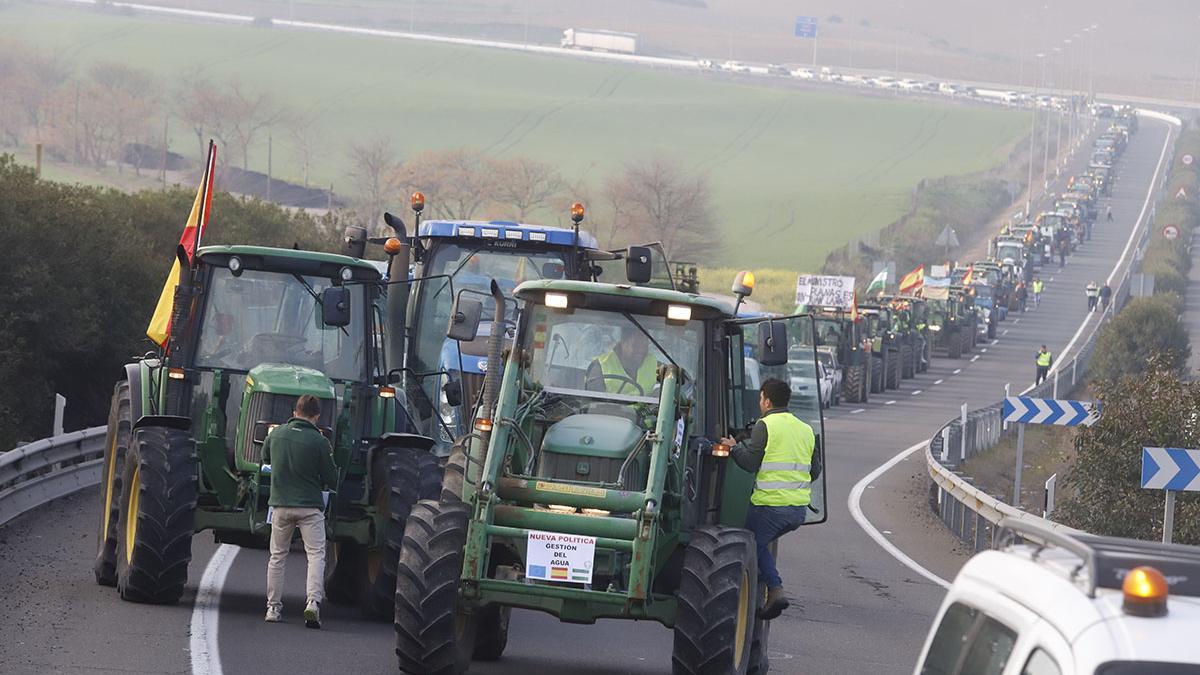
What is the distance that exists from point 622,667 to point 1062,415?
14.9m

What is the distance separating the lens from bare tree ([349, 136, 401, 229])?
118 meters

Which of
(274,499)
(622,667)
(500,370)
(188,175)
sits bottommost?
(622,667)

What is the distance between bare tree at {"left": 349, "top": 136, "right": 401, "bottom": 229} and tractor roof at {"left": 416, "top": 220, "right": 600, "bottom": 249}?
91642mm

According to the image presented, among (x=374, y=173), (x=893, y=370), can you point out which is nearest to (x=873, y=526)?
(x=893, y=370)

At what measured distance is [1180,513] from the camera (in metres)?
24.4

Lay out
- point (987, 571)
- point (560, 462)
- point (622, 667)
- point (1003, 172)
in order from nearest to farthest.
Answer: point (987, 571)
point (560, 462)
point (622, 667)
point (1003, 172)

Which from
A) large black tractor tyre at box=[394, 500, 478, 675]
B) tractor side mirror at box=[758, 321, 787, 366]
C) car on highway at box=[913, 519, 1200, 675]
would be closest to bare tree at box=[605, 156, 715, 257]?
tractor side mirror at box=[758, 321, 787, 366]

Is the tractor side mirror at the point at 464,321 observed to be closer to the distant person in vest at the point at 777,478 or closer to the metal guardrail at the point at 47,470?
the distant person in vest at the point at 777,478

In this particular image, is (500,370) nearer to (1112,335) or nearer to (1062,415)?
(1062,415)

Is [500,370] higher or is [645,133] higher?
[645,133]

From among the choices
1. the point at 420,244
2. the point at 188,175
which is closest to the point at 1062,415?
the point at 420,244

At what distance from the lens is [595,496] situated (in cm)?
1186

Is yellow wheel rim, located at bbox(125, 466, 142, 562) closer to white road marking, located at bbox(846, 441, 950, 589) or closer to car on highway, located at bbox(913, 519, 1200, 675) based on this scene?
white road marking, located at bbox(846, 441, 950, 589)

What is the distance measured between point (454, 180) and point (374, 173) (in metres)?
4.99
